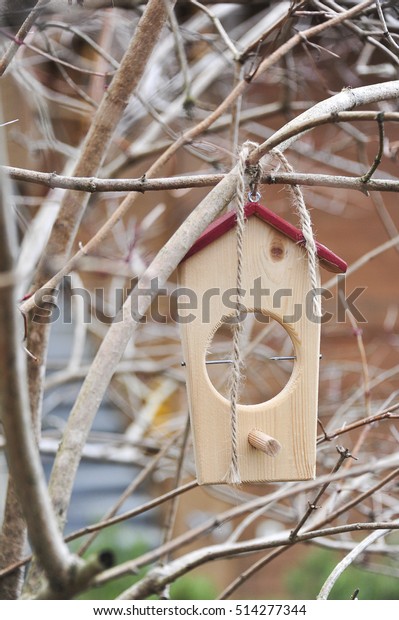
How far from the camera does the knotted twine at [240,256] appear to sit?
769 mm

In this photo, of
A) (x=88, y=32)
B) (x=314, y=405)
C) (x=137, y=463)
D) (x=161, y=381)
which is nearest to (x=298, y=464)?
(x=314, y=405)

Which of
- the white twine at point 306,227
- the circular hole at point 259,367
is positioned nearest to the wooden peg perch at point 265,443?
the white twine at point 306,227

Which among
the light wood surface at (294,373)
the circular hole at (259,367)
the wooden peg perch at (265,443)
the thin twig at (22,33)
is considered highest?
the thin twig at (22,33)

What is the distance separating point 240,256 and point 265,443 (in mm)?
209

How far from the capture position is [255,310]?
33.8 inches

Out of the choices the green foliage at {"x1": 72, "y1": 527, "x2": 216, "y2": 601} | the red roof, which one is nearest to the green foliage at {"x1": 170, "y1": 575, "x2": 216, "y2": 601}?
the green foliage at {"x1": 72, "y1": 527, "x2": 216, "y2": 601}

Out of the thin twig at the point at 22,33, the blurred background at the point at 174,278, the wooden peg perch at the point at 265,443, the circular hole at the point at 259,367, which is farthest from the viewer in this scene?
the circular hole at the point at 259,367

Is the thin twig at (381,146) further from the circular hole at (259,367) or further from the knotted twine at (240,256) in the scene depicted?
the circular hole at (259,367)

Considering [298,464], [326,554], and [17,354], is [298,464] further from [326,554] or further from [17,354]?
[326,554]

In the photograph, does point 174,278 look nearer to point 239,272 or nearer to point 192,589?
point 192,589

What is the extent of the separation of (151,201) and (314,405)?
2.09 meters

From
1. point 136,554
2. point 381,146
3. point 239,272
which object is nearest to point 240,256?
point 239,272

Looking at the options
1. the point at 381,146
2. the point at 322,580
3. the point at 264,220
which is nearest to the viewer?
the point at 381,146

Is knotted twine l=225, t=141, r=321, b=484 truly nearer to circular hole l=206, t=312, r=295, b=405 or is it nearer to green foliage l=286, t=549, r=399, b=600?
circular hole l=206, t=312, r=295, b=405
